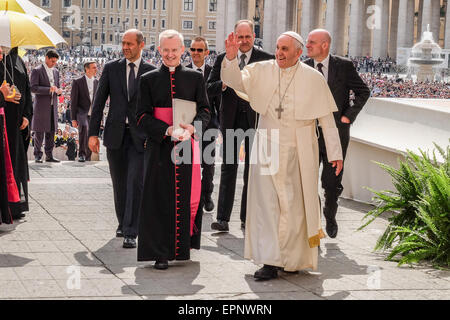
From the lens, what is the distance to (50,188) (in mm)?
11555

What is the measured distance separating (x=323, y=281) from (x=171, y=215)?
4.09ft

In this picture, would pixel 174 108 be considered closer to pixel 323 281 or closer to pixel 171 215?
pixel 171 215

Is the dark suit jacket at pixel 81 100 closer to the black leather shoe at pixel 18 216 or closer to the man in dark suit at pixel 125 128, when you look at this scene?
the black leather shoe at pixel 18 216

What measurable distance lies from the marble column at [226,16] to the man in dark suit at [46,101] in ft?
242

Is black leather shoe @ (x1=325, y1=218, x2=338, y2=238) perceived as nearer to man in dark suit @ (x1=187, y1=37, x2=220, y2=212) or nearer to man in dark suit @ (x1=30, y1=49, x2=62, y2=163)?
man in dark suit @ (x1=187, y1=37, x2=220, y2=212)

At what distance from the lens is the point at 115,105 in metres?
8.43

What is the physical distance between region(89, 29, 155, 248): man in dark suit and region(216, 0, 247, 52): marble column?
3162 inches

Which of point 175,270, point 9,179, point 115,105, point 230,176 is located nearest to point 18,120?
point 9,179

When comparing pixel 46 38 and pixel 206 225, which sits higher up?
pixel 46 38

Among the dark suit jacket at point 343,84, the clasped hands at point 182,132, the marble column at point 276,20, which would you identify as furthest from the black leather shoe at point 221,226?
the marble column at point 276,20

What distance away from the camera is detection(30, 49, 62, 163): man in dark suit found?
48.7 ft

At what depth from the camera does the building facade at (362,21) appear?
229ft

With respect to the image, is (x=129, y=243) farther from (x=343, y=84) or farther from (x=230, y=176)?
(x=343, y=84)
